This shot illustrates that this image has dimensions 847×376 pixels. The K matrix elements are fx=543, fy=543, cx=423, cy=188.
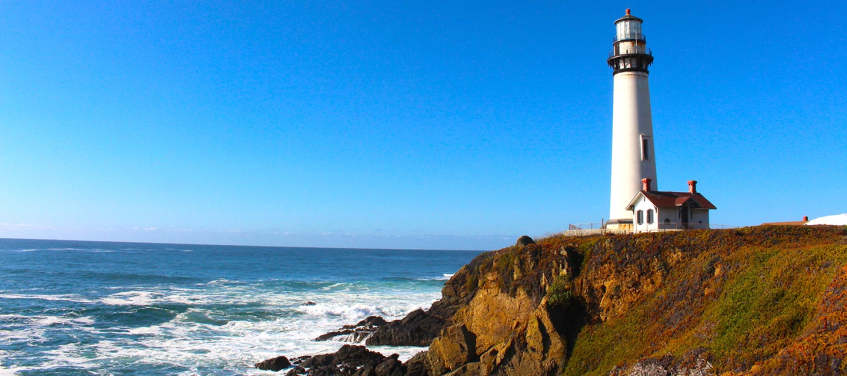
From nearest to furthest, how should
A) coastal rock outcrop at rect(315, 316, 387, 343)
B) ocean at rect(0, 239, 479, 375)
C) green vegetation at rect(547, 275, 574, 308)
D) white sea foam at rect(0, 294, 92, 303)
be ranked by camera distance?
green vegetation at rect(547, 275, 574, 308), ocean at rect(0, 239, 479, 375), coastal rock outcrop at rect(315, 316, 387, 343), white sea foam at rect(0, 294, 92, 303)

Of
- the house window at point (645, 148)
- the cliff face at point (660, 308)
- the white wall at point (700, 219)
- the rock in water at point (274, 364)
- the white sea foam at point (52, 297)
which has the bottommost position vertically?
the rock in water at point (274, 364)

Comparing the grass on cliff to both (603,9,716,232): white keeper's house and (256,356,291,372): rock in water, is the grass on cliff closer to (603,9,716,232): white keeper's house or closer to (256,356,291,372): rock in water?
(603,9,716,232): white keeper's house

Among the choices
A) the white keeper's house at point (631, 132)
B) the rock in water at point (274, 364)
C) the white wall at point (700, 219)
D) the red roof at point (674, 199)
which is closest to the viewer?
the rock in water at point (274, 364)

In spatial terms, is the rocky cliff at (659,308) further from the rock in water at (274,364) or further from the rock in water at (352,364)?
the rock in water at (274,364)

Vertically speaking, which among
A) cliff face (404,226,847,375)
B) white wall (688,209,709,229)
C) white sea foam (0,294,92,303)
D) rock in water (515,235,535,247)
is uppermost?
white wall (688,209,709,229)

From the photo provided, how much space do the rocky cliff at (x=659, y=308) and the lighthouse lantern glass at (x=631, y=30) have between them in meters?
11.3

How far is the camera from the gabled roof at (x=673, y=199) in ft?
78.7

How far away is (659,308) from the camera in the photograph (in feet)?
58.1

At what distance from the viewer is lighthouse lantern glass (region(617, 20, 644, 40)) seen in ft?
90.7

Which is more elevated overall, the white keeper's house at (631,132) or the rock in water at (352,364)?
the white keeper's house at (631,132)

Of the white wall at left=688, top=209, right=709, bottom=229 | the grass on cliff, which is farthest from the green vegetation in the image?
the white wall at left=688, top=209, right=709, bottom=229

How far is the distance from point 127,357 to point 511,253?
1785cm

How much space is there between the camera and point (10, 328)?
29.6m

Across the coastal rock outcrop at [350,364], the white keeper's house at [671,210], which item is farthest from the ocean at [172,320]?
the white keeper's house at [671,210]
